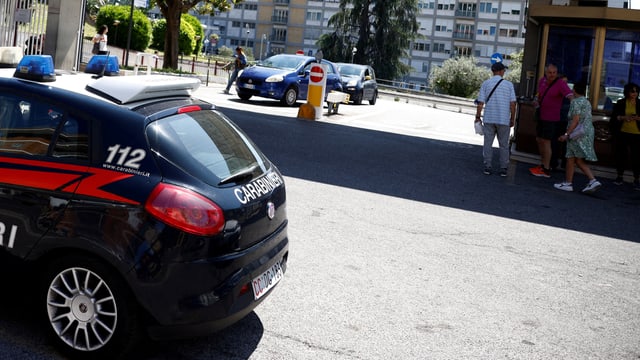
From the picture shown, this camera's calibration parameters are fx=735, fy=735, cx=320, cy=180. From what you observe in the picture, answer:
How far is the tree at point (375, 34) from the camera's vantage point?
61719mm

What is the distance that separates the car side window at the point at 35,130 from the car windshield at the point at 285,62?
19361mm

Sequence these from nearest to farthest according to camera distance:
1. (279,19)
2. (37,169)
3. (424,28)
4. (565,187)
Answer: (37,169)
(565,187)
(424,28)
(279,19)

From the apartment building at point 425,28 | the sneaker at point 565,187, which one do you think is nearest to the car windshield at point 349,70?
the sneaker at point 565,187

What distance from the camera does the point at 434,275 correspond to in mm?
6195

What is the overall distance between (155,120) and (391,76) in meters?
61.0

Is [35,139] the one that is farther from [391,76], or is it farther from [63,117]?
[391,76]

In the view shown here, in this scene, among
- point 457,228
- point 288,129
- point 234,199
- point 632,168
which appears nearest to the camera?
point 234,199

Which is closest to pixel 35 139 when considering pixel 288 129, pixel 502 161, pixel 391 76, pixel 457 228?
pixel 457 228

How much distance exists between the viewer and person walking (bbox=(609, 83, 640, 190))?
1267cm

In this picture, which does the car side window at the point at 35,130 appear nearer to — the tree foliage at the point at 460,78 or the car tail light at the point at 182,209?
the car tail light at the point at 182,209

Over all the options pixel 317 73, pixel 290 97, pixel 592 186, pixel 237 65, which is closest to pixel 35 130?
pixel 592 186

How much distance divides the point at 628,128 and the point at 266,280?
10330 mm

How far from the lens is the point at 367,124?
1983 centimetres

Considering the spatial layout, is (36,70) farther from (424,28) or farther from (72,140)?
(424,28)
